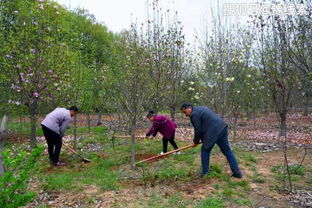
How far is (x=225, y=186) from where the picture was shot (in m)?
5.40

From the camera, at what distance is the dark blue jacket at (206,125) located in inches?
230

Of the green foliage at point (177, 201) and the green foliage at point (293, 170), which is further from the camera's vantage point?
the green foliage at point (293, 170)

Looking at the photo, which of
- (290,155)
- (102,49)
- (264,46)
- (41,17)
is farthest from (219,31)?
(102,49)

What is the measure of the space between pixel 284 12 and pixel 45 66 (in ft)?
26.8

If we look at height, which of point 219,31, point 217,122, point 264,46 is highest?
point 219,31

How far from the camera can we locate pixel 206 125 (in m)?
5.97

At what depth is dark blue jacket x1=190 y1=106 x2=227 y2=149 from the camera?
19.2 ft

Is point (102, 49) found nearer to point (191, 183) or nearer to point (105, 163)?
point (105, 163)

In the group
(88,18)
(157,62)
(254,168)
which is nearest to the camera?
(254,168)

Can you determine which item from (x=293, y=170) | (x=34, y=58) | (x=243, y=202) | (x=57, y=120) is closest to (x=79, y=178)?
(x=57, y=120)

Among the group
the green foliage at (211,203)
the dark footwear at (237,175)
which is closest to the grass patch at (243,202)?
the green foliage at (211,203)

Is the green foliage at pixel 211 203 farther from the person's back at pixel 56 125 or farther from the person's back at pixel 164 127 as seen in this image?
the person's back at pixel 56 125

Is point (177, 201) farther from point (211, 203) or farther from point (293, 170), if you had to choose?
point (293, 170)

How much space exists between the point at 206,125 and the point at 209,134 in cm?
22
